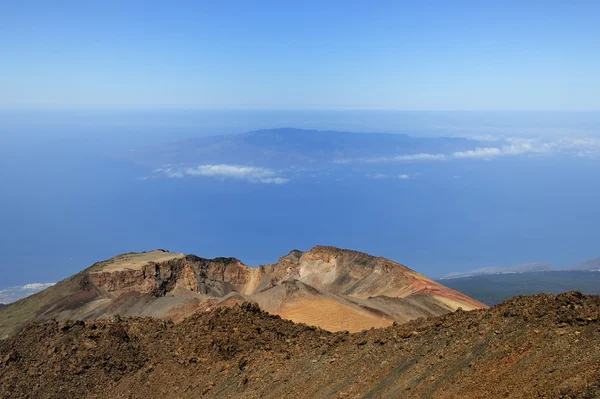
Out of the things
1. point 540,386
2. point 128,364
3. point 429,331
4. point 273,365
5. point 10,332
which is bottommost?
point 10,332

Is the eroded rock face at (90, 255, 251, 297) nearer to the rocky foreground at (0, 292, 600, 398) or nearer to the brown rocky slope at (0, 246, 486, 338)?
the brown rocky slope at (0, 246, 486, 338)

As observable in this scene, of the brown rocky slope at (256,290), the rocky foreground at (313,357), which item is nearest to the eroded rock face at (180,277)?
the brown rocky slope at (256,290)

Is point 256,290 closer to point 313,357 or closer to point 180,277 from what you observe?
point 180,277

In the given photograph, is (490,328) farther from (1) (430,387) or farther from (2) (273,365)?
(2) (273,365)

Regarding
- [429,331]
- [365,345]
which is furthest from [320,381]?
[429,331]

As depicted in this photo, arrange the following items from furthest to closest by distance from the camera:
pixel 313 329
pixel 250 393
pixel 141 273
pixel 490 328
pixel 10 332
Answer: pixel 141 273
pixel 10 332
pixel 313 329
pixel 250 393
pixel 490 328

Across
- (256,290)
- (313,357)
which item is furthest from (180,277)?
(313,357)

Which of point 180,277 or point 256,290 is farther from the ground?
point 180,277

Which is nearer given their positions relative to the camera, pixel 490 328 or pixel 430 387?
pixel 430 387
